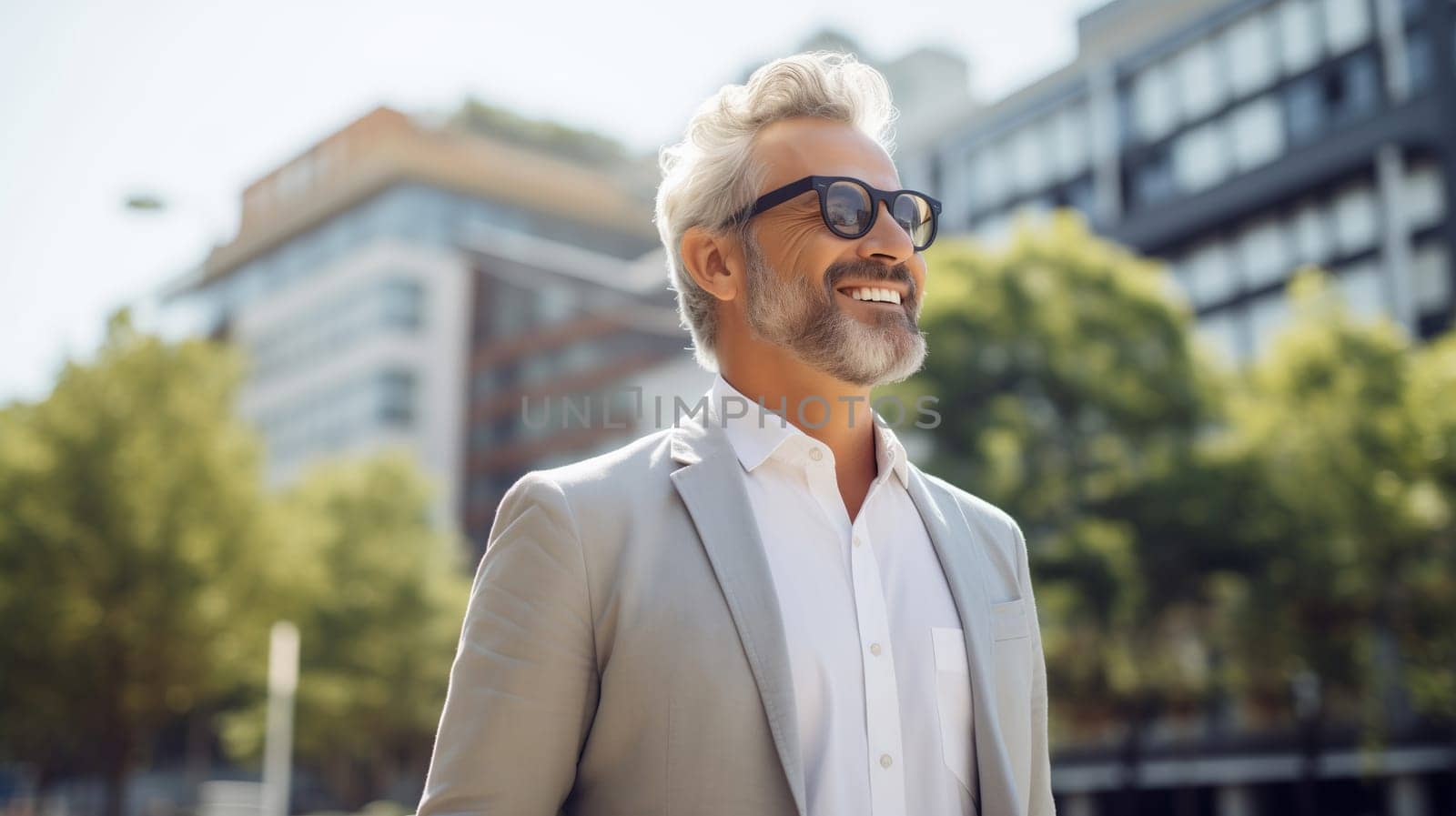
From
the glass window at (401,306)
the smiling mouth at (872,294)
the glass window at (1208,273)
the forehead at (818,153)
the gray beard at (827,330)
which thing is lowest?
the gray beard at (827,330)

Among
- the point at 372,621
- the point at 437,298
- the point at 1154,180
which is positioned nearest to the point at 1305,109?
the point at 1154,180

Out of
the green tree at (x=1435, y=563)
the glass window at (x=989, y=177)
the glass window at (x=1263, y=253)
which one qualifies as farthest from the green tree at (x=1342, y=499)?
the glass window at (x=989, y=177)

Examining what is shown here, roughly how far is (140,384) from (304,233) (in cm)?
5079

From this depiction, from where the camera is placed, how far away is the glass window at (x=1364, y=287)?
30.5 metres

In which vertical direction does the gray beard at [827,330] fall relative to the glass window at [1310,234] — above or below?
below

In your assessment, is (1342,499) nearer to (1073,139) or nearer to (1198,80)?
(1198,80)

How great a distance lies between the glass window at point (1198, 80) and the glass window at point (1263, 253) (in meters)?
3.45

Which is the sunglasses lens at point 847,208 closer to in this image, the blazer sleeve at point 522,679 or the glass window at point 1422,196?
the blazer sleeve at point 522,679

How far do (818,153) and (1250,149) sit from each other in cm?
3398

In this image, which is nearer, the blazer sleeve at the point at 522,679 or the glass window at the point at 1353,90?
the blazer sleeve at the point at 522,679

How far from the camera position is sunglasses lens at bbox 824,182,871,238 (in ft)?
8.46

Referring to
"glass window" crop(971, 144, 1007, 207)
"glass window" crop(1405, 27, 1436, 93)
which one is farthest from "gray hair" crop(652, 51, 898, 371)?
"glass window" crop(971, 144, 1007, 207)

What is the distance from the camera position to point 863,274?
261 cm

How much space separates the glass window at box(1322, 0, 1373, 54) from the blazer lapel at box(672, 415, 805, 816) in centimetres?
3300
